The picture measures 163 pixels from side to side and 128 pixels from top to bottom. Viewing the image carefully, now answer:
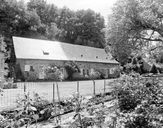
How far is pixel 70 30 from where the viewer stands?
148 feet

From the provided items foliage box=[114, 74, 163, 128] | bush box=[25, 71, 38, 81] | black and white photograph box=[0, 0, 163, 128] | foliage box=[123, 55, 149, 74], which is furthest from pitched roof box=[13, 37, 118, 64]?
foliage box=[114, 74, 163, 128]

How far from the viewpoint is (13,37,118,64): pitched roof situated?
25144 millimetres

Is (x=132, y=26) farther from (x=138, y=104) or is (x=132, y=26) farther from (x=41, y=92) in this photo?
(x=138, y=104)

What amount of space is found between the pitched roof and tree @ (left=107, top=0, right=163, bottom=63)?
4593mm

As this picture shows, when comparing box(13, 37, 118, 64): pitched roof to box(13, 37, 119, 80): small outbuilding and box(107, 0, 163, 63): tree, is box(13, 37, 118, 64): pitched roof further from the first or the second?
box(107, 0, 163, 63): tree

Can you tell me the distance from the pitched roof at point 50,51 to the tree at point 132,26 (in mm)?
4593

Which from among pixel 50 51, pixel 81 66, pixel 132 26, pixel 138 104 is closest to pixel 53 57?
pixel 50 51

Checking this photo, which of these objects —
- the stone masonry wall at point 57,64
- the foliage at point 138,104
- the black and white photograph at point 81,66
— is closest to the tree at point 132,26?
the black and white photograph at point 81,66

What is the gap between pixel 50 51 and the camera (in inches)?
1095

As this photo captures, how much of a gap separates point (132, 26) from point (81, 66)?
1451 cm

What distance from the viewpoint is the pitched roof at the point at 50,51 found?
82.5 feet

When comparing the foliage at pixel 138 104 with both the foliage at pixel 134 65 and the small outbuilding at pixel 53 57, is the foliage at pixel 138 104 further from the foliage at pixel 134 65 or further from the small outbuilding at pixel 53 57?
the small outbuilding at pixel 53 57

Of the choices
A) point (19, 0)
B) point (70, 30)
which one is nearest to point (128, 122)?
point (19, 0)

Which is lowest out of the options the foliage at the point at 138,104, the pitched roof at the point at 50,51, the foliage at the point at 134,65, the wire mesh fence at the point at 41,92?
the wire mesh fence at the point at 41,92
